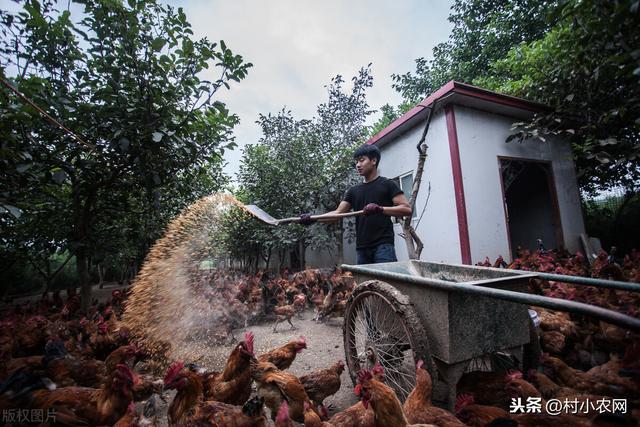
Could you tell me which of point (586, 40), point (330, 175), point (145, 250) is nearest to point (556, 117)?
point (586, 40)

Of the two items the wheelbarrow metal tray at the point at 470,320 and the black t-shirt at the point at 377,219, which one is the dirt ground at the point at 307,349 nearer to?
the wheelbarrow metal tray at the point at 470,320

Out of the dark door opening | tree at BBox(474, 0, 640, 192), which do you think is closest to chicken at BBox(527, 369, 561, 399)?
tree at BBox(474, 0, 640, 192)

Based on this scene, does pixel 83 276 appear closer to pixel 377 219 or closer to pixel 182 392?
pixel 182 392

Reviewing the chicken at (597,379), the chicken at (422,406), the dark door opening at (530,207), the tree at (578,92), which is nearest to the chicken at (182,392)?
the chicken at (422,406)

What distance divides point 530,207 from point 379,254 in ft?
29.7

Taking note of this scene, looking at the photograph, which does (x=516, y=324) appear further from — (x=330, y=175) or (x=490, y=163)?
(x=330, y=175)

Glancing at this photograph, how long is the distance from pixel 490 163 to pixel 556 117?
1675 mm

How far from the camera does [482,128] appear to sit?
6.12 metres

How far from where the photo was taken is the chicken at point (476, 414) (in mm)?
1562

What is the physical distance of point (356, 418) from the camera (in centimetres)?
171

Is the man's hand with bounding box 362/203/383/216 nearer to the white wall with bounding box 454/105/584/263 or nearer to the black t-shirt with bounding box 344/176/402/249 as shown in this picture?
the black t-shirt with bounding box 344/176/402/249

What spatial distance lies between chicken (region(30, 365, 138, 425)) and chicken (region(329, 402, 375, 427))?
4.78ft

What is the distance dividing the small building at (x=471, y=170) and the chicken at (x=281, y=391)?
4726mm

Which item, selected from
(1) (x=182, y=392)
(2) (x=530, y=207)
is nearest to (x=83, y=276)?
(1) (x=182, y=392)
